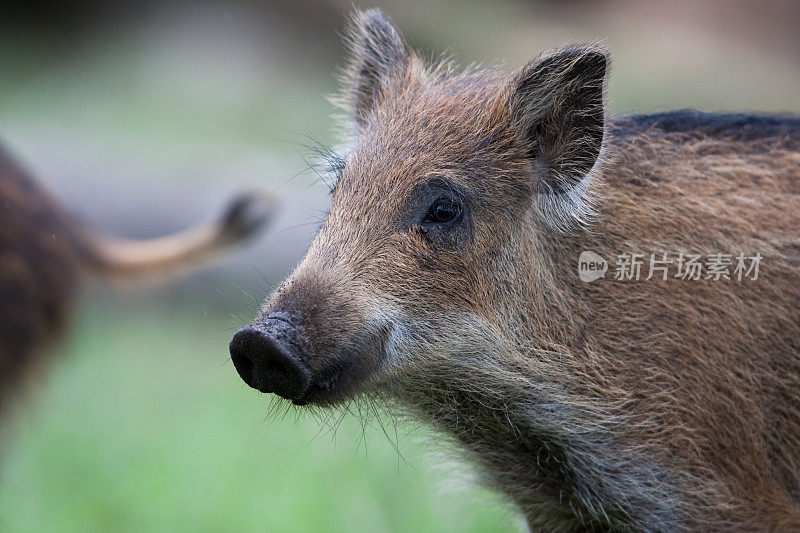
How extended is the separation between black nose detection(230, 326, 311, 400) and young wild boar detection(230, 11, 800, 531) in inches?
10.4

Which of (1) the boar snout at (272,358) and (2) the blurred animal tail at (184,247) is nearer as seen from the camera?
(1) the boar snout at (272,358)

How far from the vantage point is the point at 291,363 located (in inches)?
99.7

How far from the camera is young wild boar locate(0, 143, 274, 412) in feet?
13.5

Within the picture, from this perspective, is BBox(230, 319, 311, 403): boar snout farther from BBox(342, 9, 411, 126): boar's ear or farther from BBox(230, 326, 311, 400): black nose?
BBox(342, 9, 411, 126): boar's ear

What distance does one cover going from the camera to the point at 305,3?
36.0 feet

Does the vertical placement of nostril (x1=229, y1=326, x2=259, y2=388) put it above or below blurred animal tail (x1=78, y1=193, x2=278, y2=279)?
above

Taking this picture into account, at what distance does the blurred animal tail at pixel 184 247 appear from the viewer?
4.76m

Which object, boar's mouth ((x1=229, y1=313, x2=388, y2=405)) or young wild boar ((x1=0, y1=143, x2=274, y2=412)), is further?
young wild boar ((x1=0, y1=143, x2=274, y2=412))

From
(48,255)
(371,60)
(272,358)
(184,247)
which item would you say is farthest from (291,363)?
(184,247)

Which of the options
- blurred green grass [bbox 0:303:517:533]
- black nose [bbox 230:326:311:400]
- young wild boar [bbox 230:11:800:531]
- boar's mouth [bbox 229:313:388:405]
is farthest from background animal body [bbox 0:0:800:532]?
black nose [bbox 230:326:311:400]

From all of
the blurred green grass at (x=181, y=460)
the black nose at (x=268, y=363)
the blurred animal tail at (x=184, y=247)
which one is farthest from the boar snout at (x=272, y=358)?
the blurred animal tail at (x=184, y=247)

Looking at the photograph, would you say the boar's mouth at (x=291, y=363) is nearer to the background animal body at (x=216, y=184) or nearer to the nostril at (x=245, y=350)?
the nostril at (x=245, y=350)

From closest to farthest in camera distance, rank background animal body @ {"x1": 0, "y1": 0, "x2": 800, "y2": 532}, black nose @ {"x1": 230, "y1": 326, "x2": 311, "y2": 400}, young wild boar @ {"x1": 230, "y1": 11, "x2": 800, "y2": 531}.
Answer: black nose @ {"x1": 230, "y1": 326, "x2": 311, "y2": 400}
young wild boar @ {"x1": 230, "y1": 11, "x2": 800, "y2": 531}
background animal body @ {"x1": 0, "y1": 0, "x2": 800, "y2": 532}

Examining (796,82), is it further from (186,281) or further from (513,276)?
(513,276)
